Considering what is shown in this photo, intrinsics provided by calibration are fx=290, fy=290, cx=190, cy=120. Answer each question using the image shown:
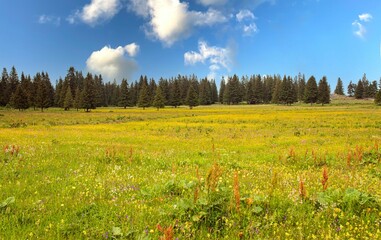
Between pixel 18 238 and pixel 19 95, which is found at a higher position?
pixel 19 95

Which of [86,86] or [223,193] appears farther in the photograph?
[86,86]

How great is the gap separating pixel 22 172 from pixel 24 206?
12.0 feet

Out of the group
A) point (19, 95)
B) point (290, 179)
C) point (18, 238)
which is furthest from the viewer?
point (19, 95)

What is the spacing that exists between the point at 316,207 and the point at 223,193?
195 centimetres

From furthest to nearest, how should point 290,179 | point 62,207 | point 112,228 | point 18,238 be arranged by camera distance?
point 290,179
point 62,207
point 112,228
point 18,238

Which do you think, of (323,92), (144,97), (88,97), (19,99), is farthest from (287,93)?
(19,99)

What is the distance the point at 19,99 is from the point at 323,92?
12690cm

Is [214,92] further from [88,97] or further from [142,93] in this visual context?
[88,97]

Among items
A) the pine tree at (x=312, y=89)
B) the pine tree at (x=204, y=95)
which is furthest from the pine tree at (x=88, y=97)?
the pine tree at (x=312, y=89)

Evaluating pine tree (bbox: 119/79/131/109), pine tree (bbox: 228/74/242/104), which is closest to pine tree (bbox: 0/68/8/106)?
pine tree (bbox: 119/79/131/109)

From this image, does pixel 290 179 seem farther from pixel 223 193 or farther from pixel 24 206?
pixel 24 206

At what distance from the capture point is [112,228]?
4.97 meters

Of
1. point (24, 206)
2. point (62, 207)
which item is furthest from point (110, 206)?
point (24, 206)

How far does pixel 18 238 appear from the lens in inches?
182
